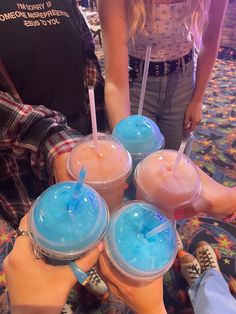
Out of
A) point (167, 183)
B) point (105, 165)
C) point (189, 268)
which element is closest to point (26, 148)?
point (105, 165)

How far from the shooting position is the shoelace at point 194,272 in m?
1.16

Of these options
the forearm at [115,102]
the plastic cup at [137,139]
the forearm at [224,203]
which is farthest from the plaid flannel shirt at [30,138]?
the forearm at [224,203]

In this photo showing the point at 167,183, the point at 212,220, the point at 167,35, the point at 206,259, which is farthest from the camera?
the point at 212,220

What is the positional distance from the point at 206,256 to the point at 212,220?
0.28 m

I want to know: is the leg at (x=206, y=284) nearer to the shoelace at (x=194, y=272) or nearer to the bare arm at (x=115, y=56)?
the shoelace at (x=194, y=272)

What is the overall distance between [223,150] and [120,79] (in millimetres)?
1330

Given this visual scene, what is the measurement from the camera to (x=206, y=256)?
1.25 metres

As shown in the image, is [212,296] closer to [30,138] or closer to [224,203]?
[224,203]

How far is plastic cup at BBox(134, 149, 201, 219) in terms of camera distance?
0.50 metres

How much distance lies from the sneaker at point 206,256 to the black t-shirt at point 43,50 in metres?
0.89

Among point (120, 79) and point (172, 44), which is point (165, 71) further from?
point (120, 79)

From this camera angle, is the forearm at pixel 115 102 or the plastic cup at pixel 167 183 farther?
the forearm at pixel 115 102

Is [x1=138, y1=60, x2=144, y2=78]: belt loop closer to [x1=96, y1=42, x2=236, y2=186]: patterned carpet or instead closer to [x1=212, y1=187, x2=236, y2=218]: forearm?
[x1=212, y1=187, x2=236, y2=218]: forearm

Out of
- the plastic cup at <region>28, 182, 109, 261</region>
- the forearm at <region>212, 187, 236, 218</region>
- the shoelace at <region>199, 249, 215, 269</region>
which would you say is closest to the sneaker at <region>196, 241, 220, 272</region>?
the shoelace at <region>199, 249, 215, 269</region>
